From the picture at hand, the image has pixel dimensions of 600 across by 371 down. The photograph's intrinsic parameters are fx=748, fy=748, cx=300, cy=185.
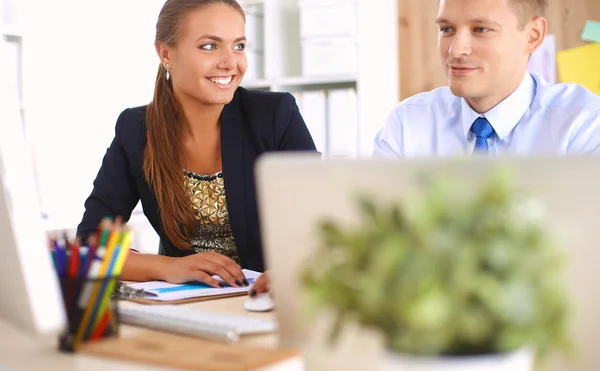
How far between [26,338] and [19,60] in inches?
85.1

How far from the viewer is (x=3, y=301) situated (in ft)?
3.50

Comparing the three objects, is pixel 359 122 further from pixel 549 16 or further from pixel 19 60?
pixel 19 60

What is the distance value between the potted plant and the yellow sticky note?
2.56 metres

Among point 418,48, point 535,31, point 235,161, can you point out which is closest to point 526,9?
point 535,31

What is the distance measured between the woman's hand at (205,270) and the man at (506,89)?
712 mm

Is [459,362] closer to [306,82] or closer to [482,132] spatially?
[482,132]

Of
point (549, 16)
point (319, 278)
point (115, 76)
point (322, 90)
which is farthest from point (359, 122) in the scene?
point (319, 278)

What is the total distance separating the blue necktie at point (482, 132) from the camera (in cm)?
193

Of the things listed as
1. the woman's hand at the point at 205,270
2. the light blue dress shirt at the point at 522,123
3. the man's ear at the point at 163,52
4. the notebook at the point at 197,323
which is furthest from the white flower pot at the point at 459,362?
the man's ear at the point at 163,52

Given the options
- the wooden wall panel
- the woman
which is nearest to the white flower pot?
the woman

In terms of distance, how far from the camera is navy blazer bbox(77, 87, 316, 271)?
200 cm

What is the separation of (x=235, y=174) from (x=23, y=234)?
114 centimetres

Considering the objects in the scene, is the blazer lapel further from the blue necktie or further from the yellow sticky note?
the yellow sticky note

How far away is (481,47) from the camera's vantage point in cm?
191
